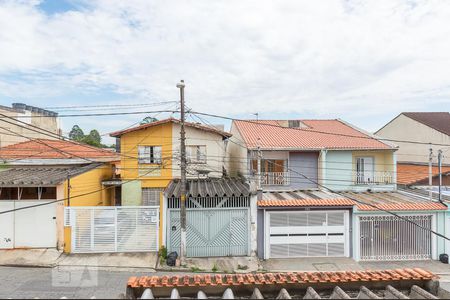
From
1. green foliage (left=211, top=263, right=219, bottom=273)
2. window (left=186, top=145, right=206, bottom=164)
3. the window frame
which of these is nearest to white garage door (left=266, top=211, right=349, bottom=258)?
green foliage (left=211, top=263, right=219, bottom=273)

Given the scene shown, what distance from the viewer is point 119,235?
1448 centimetres

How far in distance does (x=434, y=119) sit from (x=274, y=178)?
18391 mm

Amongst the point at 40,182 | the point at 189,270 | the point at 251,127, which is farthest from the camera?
the point at 251,127

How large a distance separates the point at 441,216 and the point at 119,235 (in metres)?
15.7

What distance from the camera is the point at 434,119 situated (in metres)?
27.9

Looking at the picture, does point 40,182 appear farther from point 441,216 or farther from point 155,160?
point 441,216

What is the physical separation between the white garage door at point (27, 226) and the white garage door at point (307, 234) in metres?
10.3

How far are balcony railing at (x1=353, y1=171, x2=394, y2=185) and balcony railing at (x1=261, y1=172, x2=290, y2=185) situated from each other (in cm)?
465

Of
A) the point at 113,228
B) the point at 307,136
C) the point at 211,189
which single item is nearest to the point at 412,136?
the point at 307,136

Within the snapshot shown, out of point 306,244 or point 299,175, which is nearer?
point 306,244

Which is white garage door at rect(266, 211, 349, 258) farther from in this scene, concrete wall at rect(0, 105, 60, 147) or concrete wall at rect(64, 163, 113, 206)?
concrete wall at rect(0, 105, 60, 147)

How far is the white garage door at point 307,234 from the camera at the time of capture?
1481 centimetres

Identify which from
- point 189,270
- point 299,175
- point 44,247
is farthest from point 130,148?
point 299,175

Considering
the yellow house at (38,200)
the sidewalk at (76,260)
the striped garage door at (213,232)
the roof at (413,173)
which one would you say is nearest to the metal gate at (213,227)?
the striped garage door at (213,232)
